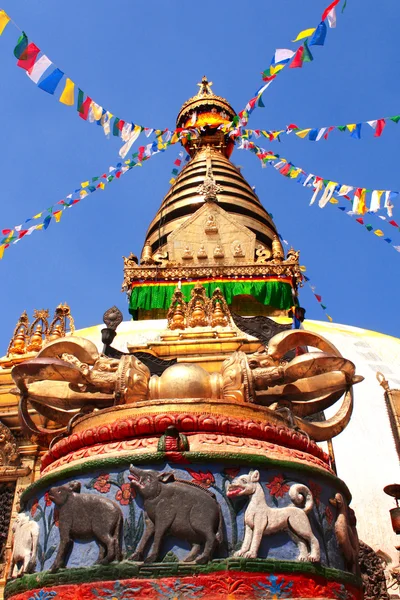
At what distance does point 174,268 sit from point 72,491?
12011 mm

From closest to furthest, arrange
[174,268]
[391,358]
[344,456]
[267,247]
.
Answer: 1. [344,456]
2. [391,358]
3. [174,268]
4. [267,247]

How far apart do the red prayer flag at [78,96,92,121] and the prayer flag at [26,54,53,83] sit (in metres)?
1.27

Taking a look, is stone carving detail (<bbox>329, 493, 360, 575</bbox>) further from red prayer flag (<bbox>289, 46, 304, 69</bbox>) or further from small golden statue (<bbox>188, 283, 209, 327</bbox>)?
red prayer flag (<bbox>289, 46, 304, 69</bbox>)

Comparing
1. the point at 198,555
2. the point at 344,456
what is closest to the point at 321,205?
the point at 344,456

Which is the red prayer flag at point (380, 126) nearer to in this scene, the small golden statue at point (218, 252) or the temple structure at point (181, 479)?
the temple structure at point (181, 479)

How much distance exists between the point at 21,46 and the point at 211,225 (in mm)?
9295

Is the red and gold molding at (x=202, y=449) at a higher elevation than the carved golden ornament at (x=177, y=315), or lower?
lower

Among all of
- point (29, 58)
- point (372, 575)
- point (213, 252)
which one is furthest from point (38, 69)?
point (213, 252)

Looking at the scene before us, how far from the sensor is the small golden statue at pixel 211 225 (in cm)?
1647

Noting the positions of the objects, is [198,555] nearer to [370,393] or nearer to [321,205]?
[370,393]

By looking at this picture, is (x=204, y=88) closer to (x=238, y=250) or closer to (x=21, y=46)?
(x=238, y=250)

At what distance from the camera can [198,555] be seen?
3053 millimetres

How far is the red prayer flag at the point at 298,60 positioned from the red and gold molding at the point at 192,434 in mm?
7022

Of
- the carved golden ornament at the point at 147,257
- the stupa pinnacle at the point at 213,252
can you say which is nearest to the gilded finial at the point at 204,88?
the stupa pinnacle at the point at 213,252
